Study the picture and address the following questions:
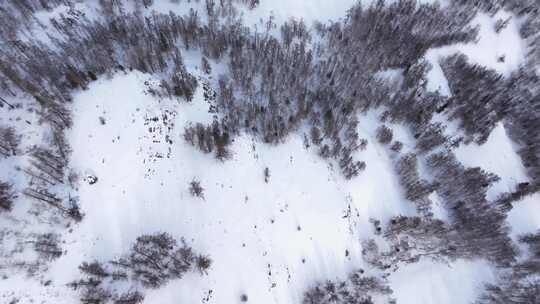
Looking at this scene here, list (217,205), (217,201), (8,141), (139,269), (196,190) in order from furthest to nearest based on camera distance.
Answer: (217,201) → (217,205) → (196,190) → (8,141) → (139,269)

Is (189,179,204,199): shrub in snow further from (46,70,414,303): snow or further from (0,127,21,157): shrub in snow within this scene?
(0,127,21,157): shrub in snow

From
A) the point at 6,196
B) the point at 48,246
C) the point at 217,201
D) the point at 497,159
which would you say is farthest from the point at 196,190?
the point at 497,159

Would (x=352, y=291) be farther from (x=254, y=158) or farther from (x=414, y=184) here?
(x=254, y=158)

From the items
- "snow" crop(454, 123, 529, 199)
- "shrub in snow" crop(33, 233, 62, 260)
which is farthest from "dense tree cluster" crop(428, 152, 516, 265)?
"shrub in snow" crop(33, 233, 62, 260)

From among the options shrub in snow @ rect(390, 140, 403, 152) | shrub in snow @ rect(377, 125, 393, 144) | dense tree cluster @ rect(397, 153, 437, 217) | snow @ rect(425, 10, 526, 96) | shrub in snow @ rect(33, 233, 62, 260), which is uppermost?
snow @ rect(425, 10, 526, 96)

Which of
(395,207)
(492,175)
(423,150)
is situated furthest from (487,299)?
(423,150)

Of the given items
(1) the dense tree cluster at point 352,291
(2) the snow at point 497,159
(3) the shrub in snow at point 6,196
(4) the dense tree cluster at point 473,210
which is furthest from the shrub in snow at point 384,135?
(3) the shrub in snow at point 6,196

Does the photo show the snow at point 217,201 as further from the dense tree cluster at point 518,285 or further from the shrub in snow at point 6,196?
the dense tree cluster at point 518,285

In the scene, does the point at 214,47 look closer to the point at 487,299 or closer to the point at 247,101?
the point at 247,101

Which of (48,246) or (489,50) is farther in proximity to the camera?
(489,50)
